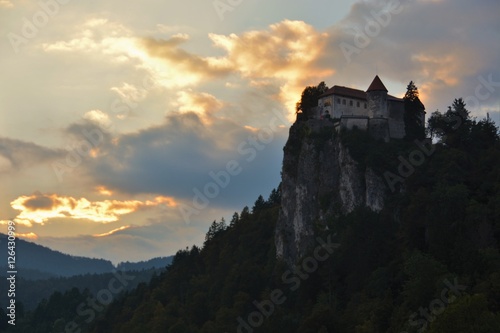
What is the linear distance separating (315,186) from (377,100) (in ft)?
43.7

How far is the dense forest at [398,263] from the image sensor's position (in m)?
69.4

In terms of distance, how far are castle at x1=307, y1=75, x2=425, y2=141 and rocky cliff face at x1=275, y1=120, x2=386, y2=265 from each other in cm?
234

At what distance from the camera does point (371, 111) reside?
97.4m

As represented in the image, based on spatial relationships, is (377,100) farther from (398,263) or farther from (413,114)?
(398,263)

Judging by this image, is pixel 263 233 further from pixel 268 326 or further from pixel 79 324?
pixel 79 324

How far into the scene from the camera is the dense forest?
69375 mm

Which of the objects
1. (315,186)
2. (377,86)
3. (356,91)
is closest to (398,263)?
(315,186)

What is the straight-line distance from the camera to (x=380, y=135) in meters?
95.6

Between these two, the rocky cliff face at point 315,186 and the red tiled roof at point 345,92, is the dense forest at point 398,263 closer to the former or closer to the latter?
the rocky cliff face at point 315,186

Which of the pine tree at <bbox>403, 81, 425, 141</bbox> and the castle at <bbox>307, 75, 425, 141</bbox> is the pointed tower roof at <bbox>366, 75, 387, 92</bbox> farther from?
the pine tree at <bbox>403, 81, 425, 141</bbox>

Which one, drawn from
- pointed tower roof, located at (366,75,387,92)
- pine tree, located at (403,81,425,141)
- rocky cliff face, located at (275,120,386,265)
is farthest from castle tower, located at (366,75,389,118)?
rocky cliff face, located at (275,120,386,265)

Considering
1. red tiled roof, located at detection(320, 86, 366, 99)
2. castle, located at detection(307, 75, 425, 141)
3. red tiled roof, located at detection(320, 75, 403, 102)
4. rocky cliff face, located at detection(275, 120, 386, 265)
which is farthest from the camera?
red tiled roof, located at detection(320, 86, 366, 99)

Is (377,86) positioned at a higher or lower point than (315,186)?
higher

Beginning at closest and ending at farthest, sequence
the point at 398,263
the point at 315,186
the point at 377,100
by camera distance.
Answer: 1. the point at 398,263
2. the point at 377,100
3. the point at 315,186
